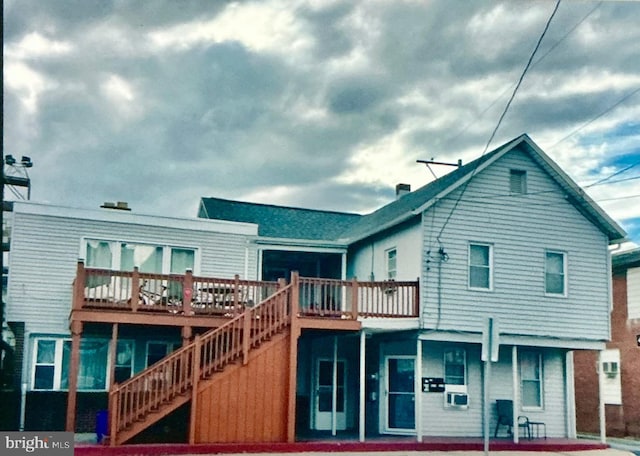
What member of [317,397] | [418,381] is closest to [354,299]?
[418,381]

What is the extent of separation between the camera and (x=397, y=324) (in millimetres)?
18891

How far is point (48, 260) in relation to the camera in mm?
20969

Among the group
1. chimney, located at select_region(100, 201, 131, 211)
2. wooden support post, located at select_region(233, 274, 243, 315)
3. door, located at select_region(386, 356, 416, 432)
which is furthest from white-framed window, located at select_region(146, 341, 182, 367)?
door, located at select_region(386, 356, 416, 432)

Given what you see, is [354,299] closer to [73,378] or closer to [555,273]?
[555,273]

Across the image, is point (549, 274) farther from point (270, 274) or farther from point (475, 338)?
point (270, 274)

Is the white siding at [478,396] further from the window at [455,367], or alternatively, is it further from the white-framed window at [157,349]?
the white-framed window at [157,349]

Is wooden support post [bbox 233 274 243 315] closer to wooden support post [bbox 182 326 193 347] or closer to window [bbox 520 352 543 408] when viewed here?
wooden support post [bbox 182 326 193 347]

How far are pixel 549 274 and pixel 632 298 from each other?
4.68m

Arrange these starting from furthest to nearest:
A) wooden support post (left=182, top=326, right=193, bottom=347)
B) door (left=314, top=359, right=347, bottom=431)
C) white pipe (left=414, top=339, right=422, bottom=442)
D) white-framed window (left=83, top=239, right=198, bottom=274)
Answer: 1. door (left=314, top=359, right=347, bottom=431)
2. white-framed window (left=83, top=239, right=198, bottom=274)
3. white pipe (left=414, top=339, right=422, bottom=442)
4. wooden support post (left=182, top=326, right=193, bottom=347)

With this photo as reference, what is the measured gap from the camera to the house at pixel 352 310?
58.3 ft

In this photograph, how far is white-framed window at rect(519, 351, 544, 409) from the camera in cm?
2116

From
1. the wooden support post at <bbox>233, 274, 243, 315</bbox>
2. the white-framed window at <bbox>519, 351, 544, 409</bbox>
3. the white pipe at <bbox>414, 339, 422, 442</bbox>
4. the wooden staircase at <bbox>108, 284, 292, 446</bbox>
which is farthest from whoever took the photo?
the white-framed window at <bbox>519, 351, 544, 409</bbox>

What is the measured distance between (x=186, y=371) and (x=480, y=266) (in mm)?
7983

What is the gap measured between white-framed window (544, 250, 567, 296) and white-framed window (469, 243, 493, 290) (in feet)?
5.46
